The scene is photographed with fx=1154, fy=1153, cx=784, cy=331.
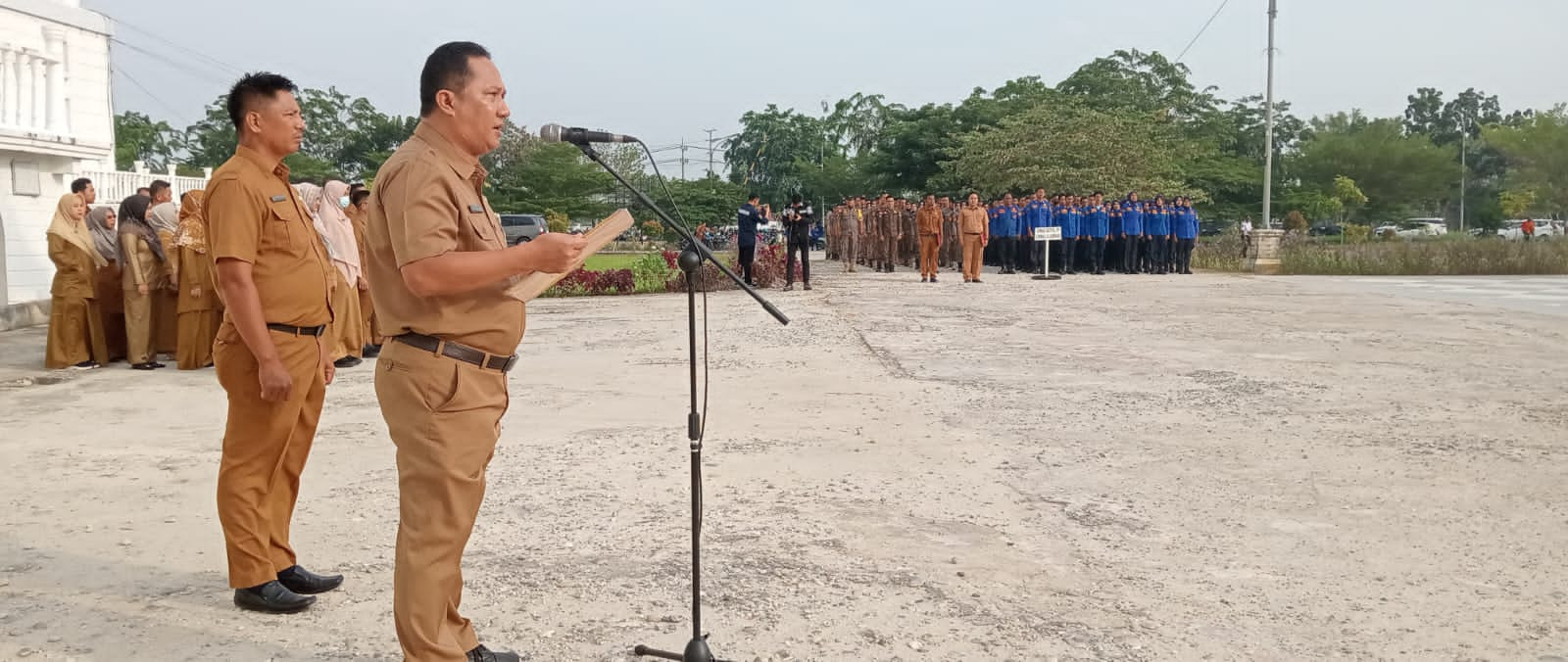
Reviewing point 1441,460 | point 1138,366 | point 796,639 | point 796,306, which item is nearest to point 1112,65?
point 796,306

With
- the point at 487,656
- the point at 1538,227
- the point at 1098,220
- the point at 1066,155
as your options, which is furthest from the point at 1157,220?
the point at 1538,227

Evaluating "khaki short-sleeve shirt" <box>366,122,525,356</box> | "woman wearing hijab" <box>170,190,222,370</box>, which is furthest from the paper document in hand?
"woman wearing hijab" <box>170,190,222,370</box>

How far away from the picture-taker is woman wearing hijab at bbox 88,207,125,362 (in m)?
10.7

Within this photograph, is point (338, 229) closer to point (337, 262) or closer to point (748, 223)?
point (337, 262)

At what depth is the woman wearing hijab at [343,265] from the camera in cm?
1000

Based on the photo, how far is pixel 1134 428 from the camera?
6.90 m

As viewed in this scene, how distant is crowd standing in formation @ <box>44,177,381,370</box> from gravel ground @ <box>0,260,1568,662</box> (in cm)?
51

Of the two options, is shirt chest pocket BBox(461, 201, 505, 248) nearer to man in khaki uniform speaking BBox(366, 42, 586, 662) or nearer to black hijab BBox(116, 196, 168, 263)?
man in khaki uniform speaking BBox(366, 42, 586, 662)

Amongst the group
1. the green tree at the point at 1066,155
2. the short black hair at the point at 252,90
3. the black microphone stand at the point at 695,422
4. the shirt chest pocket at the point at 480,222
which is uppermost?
the green tree at the point at 1066,155

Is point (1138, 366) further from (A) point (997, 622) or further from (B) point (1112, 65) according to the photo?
(B) point (1112, 65)

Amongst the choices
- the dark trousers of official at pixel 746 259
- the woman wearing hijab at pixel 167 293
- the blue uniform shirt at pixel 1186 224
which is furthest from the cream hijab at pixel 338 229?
the blue uniform shirt at pixel 1186 224

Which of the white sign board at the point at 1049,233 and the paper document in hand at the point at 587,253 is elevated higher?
the white sign board at the point at 1049,233

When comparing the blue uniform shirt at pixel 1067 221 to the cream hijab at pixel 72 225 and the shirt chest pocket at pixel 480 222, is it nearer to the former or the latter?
the cream hijab at pixel 72 225

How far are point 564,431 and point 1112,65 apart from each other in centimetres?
5081
